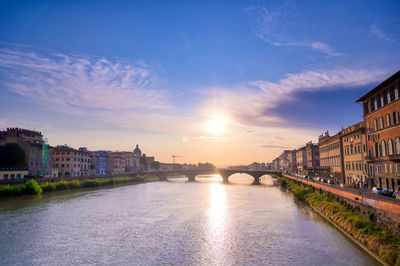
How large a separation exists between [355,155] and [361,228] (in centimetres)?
2900

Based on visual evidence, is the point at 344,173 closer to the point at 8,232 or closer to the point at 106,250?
the point at 106,250

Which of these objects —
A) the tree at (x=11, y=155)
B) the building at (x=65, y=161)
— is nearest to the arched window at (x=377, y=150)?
the tree at (x=11, y=155)

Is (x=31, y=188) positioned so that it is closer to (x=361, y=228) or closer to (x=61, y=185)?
(x=61, y=185)

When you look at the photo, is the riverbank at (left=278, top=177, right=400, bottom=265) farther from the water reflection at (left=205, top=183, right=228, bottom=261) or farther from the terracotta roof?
the terracotta roof

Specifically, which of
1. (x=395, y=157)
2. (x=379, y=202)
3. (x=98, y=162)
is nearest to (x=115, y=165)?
(x=98, y=162)

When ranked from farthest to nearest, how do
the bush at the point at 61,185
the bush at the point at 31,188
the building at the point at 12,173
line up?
the bush at the point at 61,185, the building at the point at 12,173, the bush at the point at 31,188

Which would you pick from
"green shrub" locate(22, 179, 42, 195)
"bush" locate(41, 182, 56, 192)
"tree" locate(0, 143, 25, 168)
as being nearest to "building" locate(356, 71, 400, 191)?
"green shrub" locate(22, 179, 42, 195)

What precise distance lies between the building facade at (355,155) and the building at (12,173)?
71.2 meters

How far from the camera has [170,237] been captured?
29.3 metres

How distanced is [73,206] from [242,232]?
30952mm

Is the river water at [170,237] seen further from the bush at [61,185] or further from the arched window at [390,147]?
the bush at [61,185]

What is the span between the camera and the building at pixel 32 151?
79750 millimetres

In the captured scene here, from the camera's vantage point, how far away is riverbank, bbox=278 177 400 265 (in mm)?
19375

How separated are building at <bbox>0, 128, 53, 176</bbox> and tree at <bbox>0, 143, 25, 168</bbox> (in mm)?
3773
